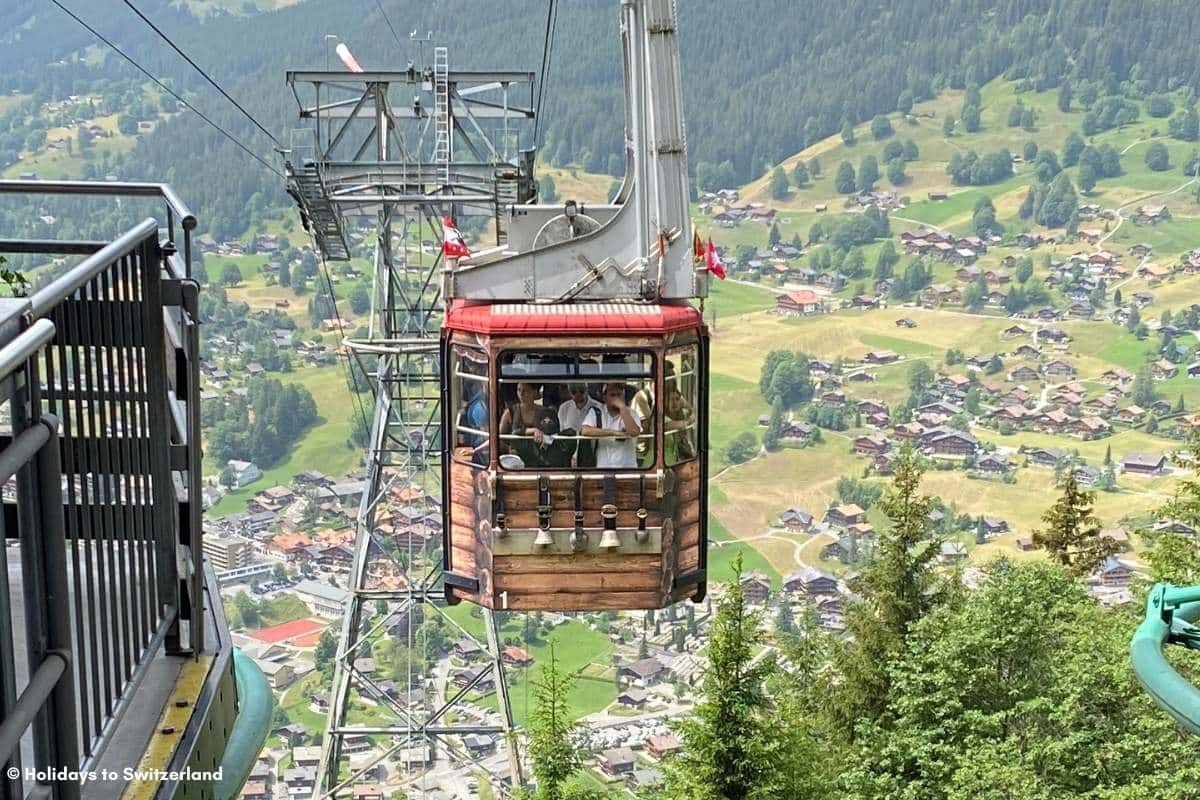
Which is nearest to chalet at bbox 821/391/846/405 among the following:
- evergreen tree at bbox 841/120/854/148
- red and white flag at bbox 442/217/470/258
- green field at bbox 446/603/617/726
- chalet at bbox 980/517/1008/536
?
chalet at bbox 980/517/1008/536

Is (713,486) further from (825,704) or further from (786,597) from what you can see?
(825,704)

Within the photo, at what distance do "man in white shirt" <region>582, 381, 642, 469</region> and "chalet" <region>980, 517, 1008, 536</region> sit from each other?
A: 2668 inches

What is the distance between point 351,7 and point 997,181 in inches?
2470

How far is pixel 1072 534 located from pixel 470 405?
49.6ft

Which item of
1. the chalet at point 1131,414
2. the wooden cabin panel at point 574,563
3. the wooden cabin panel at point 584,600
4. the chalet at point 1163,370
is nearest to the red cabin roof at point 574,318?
the wooden cabin panel at point 574,563

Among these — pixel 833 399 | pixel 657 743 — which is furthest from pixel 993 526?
pixel 657 743

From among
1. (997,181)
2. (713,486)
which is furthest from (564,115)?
(713,486)

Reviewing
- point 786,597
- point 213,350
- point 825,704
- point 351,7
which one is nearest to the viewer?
point 825,704

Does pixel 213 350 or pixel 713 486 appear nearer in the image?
pixel 713 486

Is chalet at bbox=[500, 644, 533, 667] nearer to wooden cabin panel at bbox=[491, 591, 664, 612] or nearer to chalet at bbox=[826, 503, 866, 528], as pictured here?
chalet at bbox=[826, 503, 866, 528]

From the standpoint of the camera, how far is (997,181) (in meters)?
137

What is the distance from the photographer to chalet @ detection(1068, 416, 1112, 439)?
94750 millimetres

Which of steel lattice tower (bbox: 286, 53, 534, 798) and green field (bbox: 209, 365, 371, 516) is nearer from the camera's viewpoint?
steel lattice tower (bbox: 286, 53, 534, 798)

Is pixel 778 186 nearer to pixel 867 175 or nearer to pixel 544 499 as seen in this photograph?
pixel 867 175
